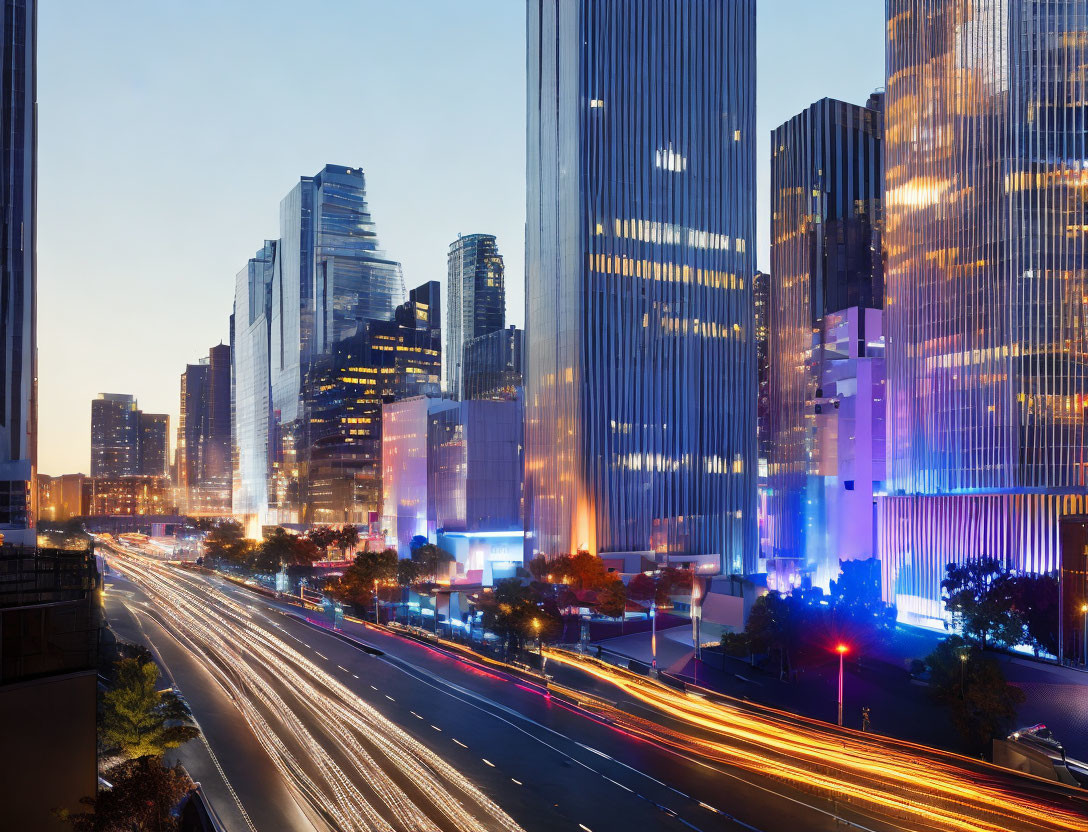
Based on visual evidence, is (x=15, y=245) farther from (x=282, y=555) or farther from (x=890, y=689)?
(x=890, y=689)

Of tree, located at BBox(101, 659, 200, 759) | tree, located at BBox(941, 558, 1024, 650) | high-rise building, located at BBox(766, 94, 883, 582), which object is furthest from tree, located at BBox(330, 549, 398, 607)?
high-rise building, located at BBox(766, 94, 883, 582)

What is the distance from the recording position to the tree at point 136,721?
40188mm

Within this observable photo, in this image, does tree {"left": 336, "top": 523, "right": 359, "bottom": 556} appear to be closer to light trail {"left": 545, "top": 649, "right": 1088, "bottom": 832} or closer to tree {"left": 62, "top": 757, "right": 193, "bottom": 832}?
light trail {"left": 545, "top": 649, "right": 1088, "bottom": 832}

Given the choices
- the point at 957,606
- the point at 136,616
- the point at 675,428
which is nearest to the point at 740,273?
the point at 675,428

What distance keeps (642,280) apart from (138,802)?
352 ft

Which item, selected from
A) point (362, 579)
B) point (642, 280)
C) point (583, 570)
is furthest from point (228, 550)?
point (642, 280)

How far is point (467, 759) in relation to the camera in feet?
143

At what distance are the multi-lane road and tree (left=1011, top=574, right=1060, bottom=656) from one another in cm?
3272

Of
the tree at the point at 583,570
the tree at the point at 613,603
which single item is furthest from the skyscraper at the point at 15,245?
the tree at the point at 583,570

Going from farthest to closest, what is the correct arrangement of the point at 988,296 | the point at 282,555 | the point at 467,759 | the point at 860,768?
the point at 282,555
the point at 988,296
the point at 467,759
the point at 860,768

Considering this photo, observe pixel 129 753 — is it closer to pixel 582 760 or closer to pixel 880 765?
pixel 582 760

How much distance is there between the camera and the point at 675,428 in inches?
5148

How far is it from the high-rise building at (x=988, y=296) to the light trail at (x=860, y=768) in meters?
45.8

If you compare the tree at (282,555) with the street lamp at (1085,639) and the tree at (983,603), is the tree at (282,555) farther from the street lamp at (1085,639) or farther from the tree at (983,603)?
the street lamp at (1085,639)
